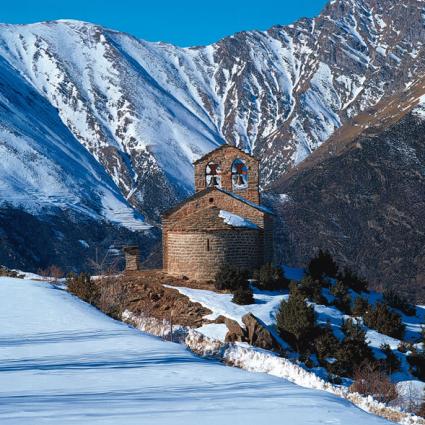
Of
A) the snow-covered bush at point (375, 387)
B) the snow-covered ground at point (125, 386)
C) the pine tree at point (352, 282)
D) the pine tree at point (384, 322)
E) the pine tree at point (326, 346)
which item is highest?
the pine tree at point (352, 282)

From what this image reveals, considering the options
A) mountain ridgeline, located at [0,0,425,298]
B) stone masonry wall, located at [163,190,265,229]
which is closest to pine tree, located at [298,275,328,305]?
stone masonry wall, located at [163,190,265,229]

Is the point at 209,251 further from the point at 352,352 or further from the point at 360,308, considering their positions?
the point at 352,352

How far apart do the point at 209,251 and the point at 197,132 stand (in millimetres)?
129268

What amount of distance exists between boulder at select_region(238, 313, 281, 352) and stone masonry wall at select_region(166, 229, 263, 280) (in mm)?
7403

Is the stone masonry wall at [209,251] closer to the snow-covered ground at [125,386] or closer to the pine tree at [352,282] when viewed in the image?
the pine tree at [352,282]

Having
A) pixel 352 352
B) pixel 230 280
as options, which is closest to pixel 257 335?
pixel 352 352

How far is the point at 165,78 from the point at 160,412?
173 meters

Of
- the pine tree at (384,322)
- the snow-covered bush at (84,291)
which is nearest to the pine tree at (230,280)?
the pine tree at (384,322)

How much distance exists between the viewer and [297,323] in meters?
16.9

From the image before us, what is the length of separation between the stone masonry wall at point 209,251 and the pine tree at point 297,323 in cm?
571

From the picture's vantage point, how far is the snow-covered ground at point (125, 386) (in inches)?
206

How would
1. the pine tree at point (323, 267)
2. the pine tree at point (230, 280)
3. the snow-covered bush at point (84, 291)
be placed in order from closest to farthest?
the snow-covered bush at point (84, 291) → the pine tree at point (230, 280) → the pine tree at point (323, 267)

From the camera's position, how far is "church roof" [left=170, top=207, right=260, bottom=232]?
2286cm

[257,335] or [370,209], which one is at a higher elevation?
[370,209]
